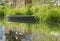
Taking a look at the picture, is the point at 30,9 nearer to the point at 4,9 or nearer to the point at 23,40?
the point at 4,9

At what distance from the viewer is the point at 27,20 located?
14406 mm

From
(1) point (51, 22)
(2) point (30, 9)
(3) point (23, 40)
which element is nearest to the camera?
(3) point (23, 40)

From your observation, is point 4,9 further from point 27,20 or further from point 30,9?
point 27,20

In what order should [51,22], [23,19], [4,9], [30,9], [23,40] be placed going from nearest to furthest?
[23,40]
[51,22]
[23,19]
[30,9]
[4,9]

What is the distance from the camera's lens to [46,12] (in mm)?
12219

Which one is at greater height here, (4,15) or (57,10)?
(57,10)

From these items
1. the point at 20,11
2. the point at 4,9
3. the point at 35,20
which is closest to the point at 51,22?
the point at 35,20

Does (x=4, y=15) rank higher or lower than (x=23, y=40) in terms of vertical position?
lower

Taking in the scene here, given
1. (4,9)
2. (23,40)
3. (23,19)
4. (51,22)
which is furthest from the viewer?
(4,9)

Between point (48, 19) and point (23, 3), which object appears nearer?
point (48, 19)

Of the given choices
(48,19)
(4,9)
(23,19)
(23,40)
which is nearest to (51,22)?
(48,19)

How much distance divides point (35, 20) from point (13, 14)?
3065 millimetres

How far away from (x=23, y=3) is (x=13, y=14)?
323 centimetres

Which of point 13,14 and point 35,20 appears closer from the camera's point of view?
point 35,20
